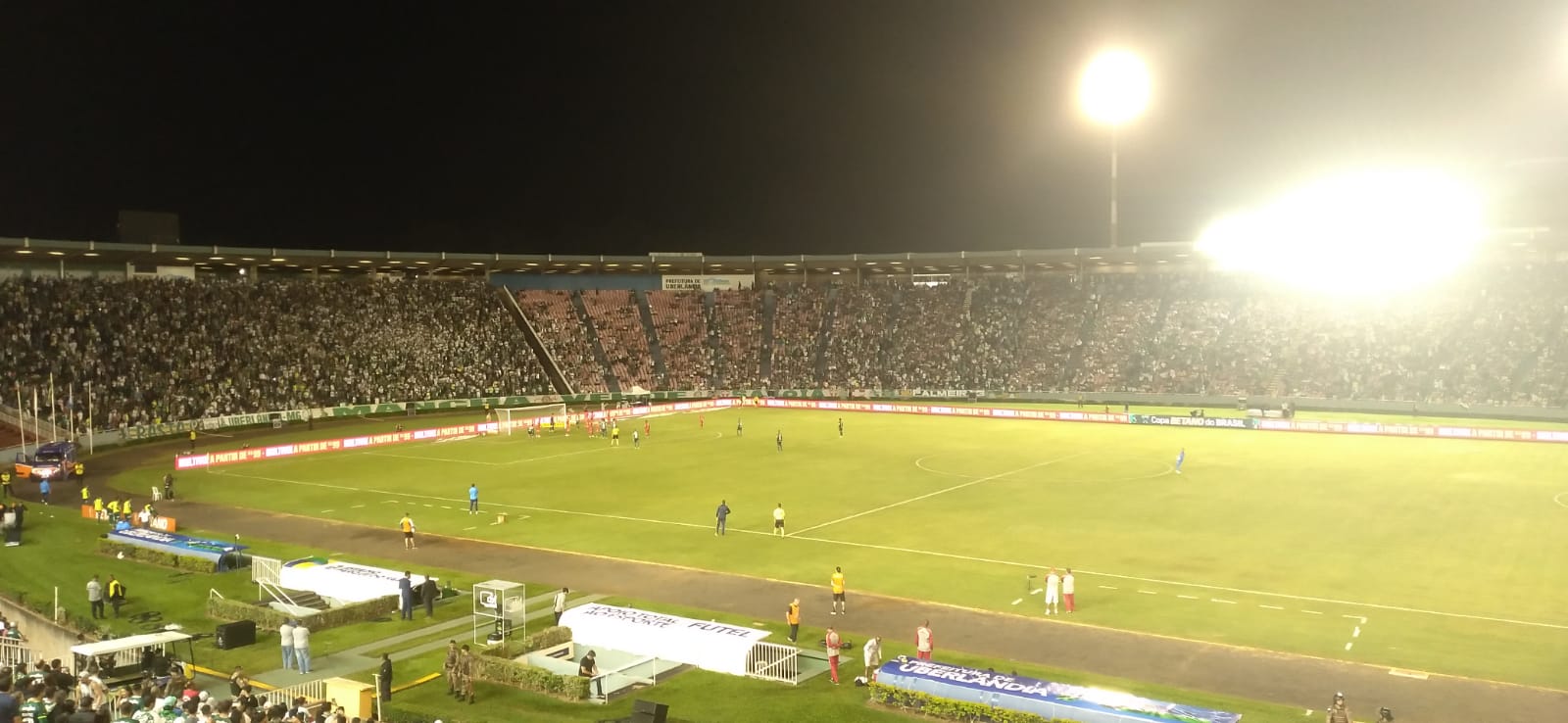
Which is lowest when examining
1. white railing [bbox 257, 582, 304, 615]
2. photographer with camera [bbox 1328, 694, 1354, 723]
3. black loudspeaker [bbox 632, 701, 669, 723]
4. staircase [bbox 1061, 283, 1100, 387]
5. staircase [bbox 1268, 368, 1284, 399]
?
white railing [bbox 257, 582, 304, 615]

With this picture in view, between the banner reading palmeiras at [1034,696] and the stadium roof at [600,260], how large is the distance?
6999cm

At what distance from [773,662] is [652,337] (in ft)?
281

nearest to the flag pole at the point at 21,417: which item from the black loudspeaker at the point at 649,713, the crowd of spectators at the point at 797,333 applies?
the black loudspeaker at the point at 649,713

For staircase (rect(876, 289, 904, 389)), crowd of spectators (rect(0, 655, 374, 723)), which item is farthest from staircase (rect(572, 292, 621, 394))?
crowd of spectators (rect(0, 655, 374, 723))

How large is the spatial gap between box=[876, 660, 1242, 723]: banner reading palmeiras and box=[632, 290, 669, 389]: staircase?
8239cm

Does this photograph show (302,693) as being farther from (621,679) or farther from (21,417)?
(21,417)

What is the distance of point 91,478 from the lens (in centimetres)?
5441

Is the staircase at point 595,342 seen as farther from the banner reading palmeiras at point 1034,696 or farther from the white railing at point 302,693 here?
the banner reading palmeiras at point 1034,696

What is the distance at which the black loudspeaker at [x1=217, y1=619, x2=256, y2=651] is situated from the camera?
85.1ft

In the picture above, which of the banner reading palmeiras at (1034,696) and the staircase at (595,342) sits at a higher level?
the staircase at (595,342)

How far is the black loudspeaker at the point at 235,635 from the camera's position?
25938 mm

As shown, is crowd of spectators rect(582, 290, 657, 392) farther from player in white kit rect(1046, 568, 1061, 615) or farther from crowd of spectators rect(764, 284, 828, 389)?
player in white kit rect(1046, 568, 1061, 615)

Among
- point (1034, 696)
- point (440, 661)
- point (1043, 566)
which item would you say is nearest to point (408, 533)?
point (440, 661)

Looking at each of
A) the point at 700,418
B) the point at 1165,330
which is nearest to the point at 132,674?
the point at 700,418
